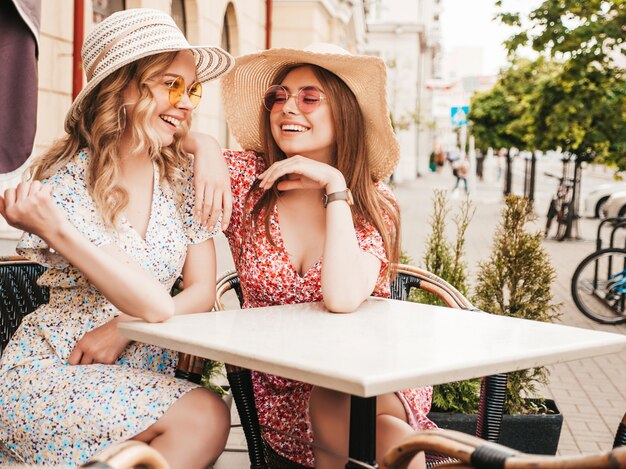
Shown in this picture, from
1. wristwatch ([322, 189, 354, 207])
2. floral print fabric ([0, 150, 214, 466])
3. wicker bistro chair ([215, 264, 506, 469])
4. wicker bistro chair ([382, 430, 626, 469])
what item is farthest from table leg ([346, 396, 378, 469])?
wristwatch ([322, 189, 354, 207])

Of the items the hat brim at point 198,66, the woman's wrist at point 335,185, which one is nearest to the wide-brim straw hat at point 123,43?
the hat brim at point 198,66

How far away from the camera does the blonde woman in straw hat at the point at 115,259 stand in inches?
85.5

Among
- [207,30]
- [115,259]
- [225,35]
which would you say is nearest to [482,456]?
[115,259]

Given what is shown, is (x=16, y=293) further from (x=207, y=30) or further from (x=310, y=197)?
(x=207, y=30)

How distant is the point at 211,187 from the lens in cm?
268

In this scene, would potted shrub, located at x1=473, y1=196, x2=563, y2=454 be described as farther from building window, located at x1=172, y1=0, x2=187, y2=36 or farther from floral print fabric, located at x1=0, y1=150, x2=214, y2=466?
building window, located at x1=172, y1=0, x2=187, y2=36

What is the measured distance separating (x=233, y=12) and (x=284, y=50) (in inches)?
396

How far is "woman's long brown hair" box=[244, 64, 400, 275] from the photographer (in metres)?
2.94

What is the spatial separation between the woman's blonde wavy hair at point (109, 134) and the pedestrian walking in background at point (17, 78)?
98 mm

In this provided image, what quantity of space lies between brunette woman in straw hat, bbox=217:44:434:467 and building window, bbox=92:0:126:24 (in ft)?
17.7

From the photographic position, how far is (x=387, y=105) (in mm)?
3047

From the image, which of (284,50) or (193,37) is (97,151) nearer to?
(284,50)

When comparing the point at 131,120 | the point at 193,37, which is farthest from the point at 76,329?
the point at 193,37

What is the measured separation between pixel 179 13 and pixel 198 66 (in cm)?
791
